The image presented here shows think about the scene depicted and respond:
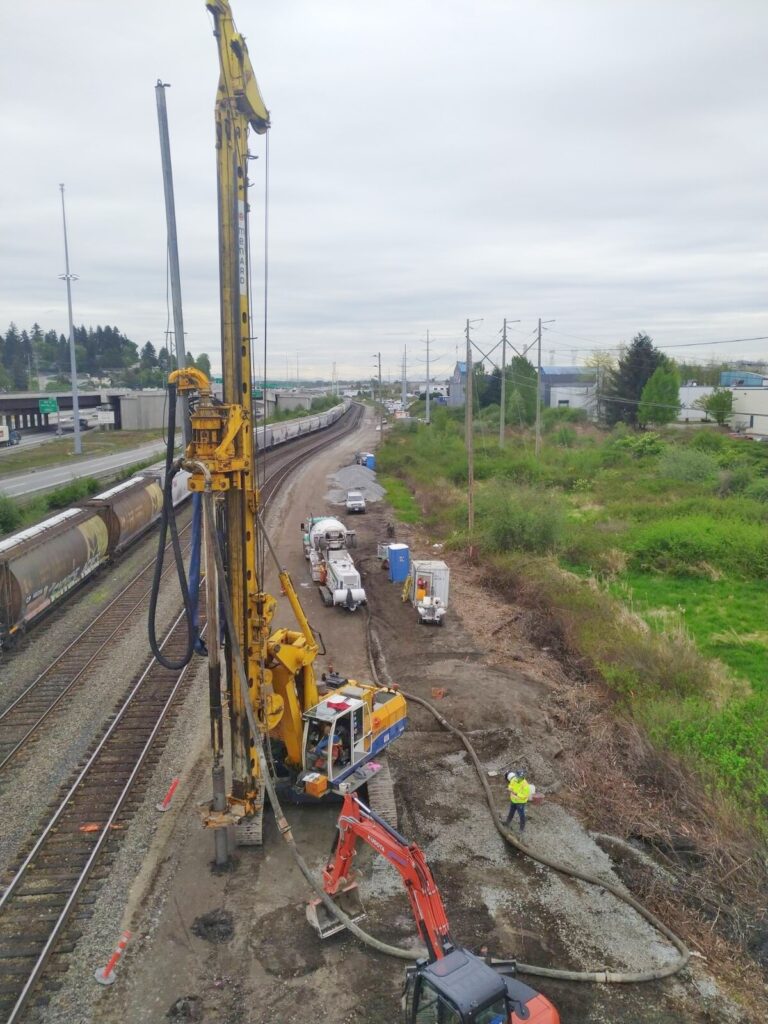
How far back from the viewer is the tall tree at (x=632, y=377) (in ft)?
262

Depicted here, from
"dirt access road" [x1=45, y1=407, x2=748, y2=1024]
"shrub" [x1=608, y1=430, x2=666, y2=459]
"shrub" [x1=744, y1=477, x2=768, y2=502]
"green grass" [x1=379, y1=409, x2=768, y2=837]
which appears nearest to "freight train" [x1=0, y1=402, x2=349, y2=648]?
"dirt access road" [x1=45, y1=407, x2=748, y2=1024]

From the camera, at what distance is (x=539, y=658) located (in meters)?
20.6

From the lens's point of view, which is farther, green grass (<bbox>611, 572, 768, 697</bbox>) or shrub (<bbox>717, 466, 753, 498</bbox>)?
shrub (<bbox>717, 466, 753, 498</bbox>)

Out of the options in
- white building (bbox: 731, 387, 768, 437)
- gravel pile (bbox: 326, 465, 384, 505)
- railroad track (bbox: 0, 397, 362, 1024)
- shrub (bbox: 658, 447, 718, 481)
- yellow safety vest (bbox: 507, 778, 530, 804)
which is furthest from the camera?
white building (bbox: 731, 387, 768, 437)

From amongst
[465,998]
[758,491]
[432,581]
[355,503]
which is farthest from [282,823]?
[758,491]

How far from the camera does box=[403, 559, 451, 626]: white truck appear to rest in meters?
22.8

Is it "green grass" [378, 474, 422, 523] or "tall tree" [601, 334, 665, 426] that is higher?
"tall tree" [601, 334, 665, 426]

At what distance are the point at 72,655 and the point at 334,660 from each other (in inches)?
279

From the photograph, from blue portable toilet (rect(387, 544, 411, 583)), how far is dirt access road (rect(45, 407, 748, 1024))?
39.7 feet

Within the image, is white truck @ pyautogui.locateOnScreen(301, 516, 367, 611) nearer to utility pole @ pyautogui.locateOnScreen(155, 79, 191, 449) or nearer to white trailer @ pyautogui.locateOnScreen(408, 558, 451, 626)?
white trailer @ pyautogui.locateOnScreen(408, 558, 451, 626)

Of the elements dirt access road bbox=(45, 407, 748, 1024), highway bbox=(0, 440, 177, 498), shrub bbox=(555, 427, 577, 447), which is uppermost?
shrub bbox=(555, 427, 577, 447)

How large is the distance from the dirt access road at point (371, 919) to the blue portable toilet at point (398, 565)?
39.7ft

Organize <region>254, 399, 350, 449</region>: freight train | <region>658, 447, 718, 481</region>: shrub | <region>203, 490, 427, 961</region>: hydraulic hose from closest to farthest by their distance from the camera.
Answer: <region>203, 490, 427, 961</region>: hydraulic hose
<region>658, 447, 718, 481</region>: shrub
<region>254, 399, 350, 449</region>: freight train

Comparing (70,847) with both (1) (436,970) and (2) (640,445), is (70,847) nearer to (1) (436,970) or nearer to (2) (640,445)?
(1) (436,970)
